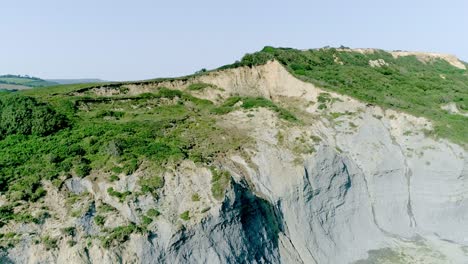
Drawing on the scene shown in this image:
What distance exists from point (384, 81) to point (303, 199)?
29.1 meters

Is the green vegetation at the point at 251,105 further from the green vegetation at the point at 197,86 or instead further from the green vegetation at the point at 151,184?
the green vegetation at the point at 151,184

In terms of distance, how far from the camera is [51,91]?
136 feet

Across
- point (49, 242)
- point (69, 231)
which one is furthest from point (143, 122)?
point (49, 242)

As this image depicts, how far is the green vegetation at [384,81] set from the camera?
47.3 meters

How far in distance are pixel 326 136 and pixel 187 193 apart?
1894cm

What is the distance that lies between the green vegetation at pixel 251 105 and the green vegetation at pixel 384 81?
526cm

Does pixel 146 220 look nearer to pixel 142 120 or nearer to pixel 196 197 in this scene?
pixel 196 197

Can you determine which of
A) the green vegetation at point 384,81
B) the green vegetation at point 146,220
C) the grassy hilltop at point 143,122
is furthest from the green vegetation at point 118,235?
the green vegetation at point 384,81

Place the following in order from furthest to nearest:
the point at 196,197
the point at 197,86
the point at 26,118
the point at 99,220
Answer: the point at 197,86
the point at 26,118
the point at 196,197
the point at 99,220

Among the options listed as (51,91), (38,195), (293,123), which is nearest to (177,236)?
(38,195)

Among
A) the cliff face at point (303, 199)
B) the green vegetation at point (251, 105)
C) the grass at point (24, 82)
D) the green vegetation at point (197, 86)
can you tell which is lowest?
the cliff face at point (303, 199)

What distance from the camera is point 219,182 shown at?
28.9 meters

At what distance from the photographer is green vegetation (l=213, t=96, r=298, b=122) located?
43250 millimetres

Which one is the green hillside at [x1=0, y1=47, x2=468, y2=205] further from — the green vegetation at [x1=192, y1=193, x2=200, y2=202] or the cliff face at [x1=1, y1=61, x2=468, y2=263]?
the green vegetation at [x1=192, y1=193, x2=200, y2=202]
